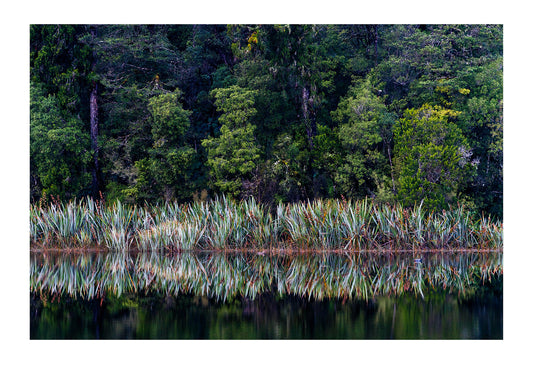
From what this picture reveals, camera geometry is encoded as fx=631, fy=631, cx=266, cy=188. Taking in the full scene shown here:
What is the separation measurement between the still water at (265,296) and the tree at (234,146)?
374 centimetres

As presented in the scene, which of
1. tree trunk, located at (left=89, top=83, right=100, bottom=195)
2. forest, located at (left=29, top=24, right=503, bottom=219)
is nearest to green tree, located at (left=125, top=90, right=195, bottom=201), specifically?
forest, located at (left=29, top=24, right=503, bottom=219)

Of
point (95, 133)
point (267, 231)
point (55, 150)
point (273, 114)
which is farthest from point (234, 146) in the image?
point (55, 150)

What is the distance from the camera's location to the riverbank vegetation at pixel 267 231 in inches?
484

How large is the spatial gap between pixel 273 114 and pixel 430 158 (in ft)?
16.3

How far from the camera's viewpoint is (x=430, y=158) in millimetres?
14047

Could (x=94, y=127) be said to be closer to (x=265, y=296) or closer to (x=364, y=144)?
(x=364, y=144)

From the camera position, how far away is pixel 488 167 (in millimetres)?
16203

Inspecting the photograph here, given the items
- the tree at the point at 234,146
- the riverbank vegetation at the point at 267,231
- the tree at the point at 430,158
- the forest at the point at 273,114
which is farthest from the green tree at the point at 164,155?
the tree at the point at 430,158

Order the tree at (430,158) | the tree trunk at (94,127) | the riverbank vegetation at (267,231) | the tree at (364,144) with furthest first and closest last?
the tree trunk at (94,127) → the tree at (364,144) → the tree at (430,158) → the riverbank vegetation at (267,231)

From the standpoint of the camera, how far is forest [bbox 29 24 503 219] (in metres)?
15.5

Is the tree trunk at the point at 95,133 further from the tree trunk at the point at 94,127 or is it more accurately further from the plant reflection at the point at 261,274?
the plant reflection at the point at 261,274

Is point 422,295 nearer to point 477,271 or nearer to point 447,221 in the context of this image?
point 477,271

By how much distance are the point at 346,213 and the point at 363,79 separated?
5.97 metres

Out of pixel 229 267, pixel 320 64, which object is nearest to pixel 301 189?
pixel 320 64
